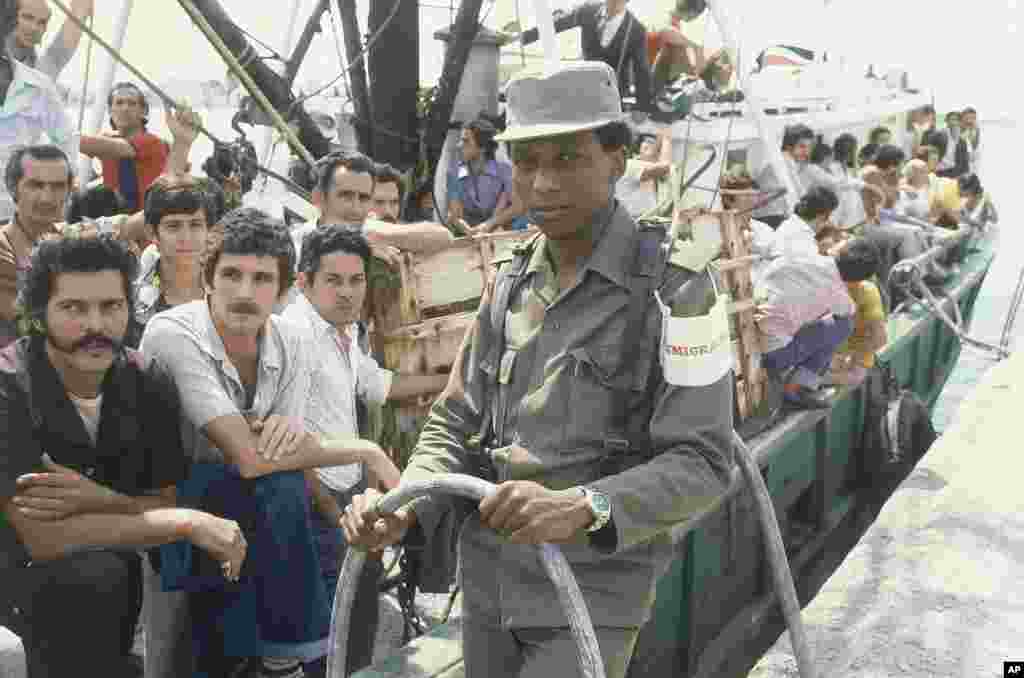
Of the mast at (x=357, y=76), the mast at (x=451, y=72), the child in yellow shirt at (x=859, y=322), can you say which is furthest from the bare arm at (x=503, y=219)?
the child in yellow shirt at (x=859, y=322)

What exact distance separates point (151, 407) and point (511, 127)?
1.53 m

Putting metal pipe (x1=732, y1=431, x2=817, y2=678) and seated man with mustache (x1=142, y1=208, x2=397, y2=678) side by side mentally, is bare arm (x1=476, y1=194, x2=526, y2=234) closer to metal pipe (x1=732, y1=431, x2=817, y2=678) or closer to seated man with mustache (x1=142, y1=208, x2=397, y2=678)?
seated man with mustache (x1=142, y1=208, x2=397, y2=678)

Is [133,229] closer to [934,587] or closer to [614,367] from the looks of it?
[614,367]

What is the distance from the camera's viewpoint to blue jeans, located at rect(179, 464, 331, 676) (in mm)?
3045

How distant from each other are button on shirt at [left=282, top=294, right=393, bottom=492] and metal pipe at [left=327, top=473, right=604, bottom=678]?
4.43ft

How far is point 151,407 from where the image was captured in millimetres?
3121

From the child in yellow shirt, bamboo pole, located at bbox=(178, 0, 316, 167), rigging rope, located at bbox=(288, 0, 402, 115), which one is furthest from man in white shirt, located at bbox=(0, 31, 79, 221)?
the child in yellow shirt

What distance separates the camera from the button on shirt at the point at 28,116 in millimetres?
5266

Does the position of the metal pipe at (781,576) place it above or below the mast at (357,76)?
below

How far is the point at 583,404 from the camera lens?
2094mm

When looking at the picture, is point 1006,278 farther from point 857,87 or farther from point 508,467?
point 508,467

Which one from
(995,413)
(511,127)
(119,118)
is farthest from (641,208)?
(511,127)

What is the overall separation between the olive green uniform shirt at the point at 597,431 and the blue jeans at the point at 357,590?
120cm

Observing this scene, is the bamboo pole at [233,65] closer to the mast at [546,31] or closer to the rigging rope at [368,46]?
the rigging rope at [368,46]
